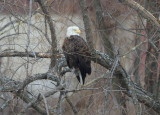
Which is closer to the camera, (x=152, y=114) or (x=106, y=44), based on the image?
(x=152, y=114)

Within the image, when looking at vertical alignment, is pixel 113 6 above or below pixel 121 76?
above

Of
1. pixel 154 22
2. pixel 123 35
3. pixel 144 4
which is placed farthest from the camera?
pixel 123 35

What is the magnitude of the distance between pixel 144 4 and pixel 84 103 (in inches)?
91.4

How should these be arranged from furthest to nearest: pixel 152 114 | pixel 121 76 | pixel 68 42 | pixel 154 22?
pixel 152 114
pixel 68 42
pixel 121 76
pixel 154 22

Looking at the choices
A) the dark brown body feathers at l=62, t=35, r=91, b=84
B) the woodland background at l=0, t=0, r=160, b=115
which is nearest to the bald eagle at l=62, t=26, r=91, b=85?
the dark brown body feathers at l=62, t=35, r=91, b=84

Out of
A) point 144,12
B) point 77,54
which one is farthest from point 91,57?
point 144,12

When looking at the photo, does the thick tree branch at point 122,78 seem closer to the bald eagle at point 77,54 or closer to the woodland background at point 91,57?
the woodland background at point 91,57

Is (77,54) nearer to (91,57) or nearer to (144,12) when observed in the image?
(91,57)

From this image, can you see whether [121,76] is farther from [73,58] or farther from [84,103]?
[84,103]

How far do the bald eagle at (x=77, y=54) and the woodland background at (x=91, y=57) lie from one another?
0.38ft

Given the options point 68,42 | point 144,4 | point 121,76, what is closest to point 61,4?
point 144,4

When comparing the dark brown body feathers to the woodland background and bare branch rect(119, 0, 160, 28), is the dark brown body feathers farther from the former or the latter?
bare branch rect(119, 0, 160, 28)

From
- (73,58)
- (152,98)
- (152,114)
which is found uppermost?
(73,58)

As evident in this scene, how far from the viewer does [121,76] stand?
5773 mm
